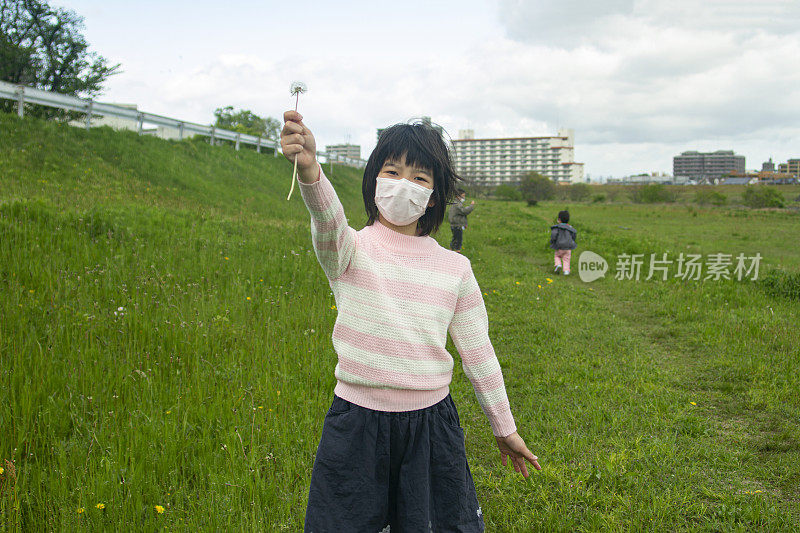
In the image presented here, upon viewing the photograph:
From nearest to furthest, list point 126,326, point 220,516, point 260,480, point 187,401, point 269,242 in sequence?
point 220,516 < point 260,480 < point 187,401 < point 126,326 < point 269,242

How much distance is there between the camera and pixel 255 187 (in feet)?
61.5

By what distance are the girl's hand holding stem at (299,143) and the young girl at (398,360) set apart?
0.05m

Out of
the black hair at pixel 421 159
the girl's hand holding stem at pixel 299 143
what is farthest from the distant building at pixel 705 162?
the girl's hand holding stem at pixel 299 143

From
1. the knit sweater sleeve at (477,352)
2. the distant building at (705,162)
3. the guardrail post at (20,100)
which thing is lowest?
the knit sweater sleeve at (477,352)

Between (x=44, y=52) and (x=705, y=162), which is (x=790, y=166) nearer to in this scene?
(x=705, y=162)

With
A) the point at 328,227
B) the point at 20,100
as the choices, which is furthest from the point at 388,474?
the point at 20,100

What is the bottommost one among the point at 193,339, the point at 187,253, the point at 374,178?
the point at 193,339

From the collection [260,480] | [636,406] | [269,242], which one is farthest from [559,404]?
[269,242]

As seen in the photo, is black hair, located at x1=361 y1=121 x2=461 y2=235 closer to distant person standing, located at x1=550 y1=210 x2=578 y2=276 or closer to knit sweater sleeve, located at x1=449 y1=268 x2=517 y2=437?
knit sweater sleeve, located at x1=449 y1=268 x2=517 y2=437

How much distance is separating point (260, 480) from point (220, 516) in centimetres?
35

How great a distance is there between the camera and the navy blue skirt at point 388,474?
1787mm

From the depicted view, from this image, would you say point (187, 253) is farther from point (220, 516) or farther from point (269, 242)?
point (220, 516)

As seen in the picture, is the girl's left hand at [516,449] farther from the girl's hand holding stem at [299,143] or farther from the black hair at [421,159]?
the girl's hand holding stem at [299,143]

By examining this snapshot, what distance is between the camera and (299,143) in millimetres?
1568
